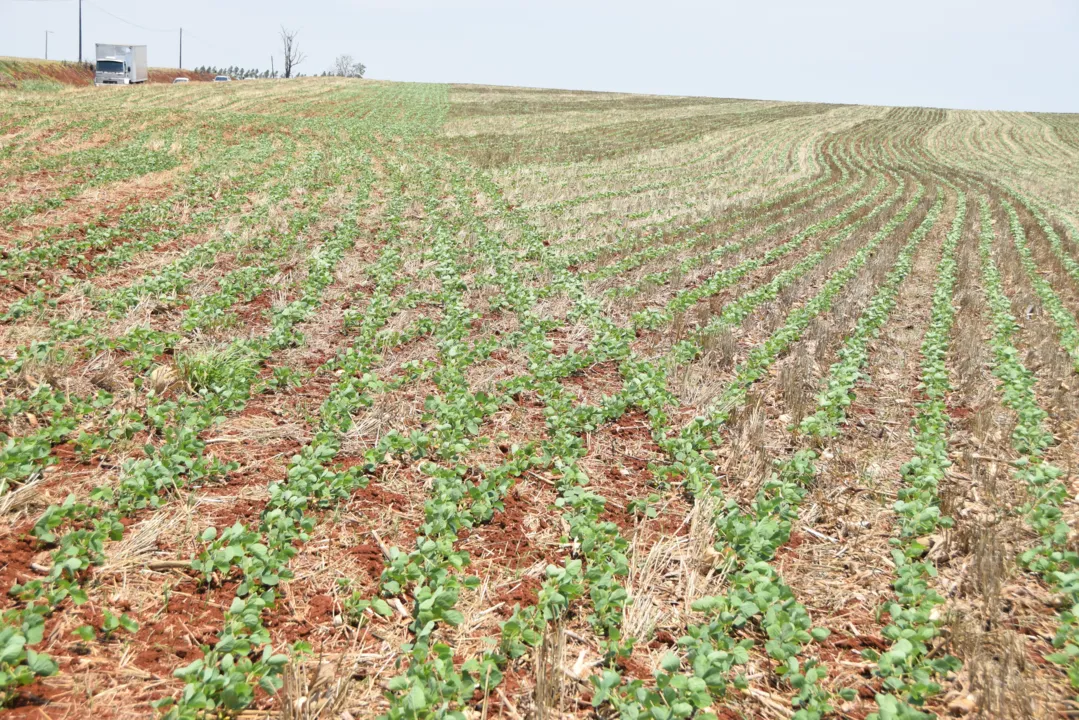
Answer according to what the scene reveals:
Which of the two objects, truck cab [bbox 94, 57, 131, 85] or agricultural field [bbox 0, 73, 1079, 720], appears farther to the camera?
truck cab [bbox 94, 57, 131, 85]

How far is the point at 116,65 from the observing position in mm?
48031

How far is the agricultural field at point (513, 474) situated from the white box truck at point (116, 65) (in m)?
46.2

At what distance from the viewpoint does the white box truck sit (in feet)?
156

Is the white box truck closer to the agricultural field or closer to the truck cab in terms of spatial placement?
the truck cab

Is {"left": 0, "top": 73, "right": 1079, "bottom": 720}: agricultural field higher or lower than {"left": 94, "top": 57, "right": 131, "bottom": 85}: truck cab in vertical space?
lower

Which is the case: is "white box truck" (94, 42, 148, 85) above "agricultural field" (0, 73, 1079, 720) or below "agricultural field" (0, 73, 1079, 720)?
above

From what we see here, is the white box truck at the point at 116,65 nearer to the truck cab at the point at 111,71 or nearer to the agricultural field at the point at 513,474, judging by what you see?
the truck cab at the point at 111,71

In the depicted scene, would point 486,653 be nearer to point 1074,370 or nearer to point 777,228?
point 1074,370

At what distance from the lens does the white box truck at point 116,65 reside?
47.5m

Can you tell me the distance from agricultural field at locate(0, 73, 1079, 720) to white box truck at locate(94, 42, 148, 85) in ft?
152

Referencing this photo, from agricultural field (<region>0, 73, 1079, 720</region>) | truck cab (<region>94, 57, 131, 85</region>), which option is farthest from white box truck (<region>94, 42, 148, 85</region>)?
agricultural field (<region>0, 73, 1079, 720</region>)

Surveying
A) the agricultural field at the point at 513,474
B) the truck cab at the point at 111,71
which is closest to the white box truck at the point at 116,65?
the truck cab at the point at 111,71

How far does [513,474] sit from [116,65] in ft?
193

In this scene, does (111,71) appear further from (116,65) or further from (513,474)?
(513,474)
